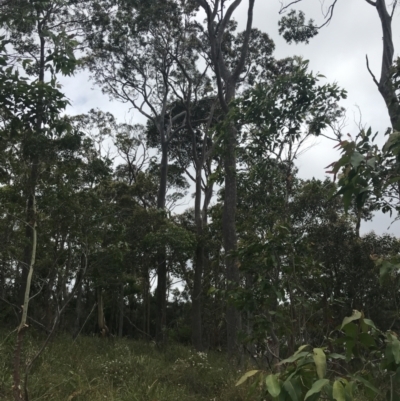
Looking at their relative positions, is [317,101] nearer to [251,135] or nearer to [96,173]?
[251,135]

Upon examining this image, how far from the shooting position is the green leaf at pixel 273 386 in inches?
47.0

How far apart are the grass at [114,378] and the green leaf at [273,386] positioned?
4808 mm

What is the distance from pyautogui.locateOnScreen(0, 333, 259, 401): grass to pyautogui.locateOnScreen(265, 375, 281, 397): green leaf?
4.81m

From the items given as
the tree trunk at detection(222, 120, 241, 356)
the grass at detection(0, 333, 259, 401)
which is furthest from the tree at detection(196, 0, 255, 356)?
the grass at detection(0, 333, 259, 401)

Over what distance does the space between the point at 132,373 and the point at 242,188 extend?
379 centimetres

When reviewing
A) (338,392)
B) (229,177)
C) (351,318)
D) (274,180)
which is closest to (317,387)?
(338,392)

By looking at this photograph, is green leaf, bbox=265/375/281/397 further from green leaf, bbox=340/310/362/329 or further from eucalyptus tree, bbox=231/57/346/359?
eucalyptus tree, bbox=231/57/346/359

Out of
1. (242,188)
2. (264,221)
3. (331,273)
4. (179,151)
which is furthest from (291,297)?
(179,151)

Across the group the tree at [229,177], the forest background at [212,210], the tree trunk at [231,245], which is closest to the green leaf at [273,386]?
the forest background at [212,210]

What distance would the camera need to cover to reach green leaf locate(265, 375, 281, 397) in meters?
1.19

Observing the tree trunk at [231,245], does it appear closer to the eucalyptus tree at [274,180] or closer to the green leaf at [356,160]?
the eucalyptus tree at [274,180]

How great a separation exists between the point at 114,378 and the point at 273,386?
21.6ft

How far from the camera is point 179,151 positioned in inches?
845

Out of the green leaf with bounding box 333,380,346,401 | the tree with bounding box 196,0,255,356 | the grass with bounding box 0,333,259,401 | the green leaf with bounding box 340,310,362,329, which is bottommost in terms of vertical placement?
the grass with bounding box 0,333,259,401
